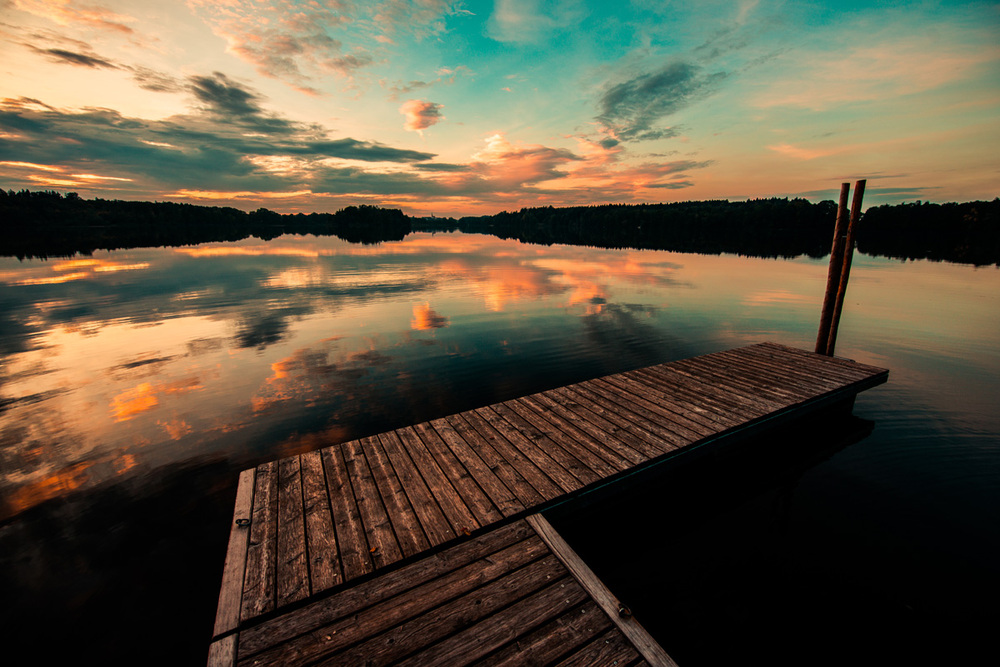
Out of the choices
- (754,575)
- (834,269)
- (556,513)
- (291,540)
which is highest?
(834,269)

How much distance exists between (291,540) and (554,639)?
3557mm

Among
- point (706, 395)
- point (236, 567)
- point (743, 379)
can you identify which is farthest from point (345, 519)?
point (743, 379)

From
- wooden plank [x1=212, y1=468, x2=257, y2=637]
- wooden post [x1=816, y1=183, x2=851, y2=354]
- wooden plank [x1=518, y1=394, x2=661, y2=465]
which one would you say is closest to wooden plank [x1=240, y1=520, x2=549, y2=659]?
wooden plank [x1=212, y1=468, x2=257, y2=637]

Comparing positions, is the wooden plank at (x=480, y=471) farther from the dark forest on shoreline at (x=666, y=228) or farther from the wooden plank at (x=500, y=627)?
the dark forest on shoreline at (x=666, y=228)

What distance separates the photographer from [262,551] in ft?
15.9

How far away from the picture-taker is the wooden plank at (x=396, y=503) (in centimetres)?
495

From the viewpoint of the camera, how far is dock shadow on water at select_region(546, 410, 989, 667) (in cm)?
491

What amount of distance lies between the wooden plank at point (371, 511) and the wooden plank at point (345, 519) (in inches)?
2.5

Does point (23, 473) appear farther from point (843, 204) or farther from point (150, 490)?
point (843, 204)

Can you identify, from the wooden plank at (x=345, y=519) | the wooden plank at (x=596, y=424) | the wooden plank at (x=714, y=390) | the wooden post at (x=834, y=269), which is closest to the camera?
the wooden plank at (x=345, y=519)

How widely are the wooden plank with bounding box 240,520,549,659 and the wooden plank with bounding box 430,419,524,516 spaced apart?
35 centimetres

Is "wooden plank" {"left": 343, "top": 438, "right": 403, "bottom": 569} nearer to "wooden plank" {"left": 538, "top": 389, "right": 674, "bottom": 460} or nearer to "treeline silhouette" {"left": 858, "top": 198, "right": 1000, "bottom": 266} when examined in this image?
"wooden plank" {"left": 538, "top": 389, "right": 674, "bottom": 460}

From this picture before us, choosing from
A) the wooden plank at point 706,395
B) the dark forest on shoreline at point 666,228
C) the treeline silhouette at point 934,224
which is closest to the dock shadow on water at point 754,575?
the wooden plank at point 706,395

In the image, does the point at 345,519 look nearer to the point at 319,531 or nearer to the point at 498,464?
the point at 319,531
